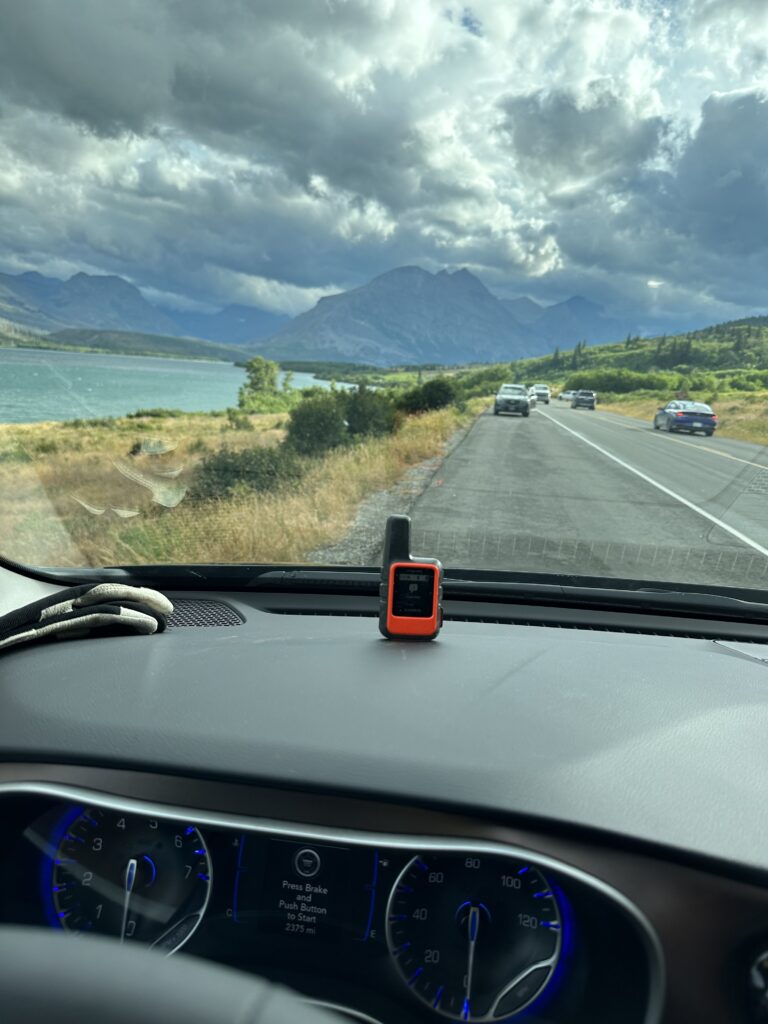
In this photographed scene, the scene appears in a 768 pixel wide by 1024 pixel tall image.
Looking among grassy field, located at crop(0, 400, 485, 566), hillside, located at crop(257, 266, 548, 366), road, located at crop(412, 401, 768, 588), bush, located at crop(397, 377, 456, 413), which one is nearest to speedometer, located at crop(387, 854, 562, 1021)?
road, located at crop(412, 401, 768, 588)

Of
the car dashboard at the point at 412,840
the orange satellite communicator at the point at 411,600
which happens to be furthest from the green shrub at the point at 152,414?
the car dashboard at the point at 412,840

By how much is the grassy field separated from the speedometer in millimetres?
2557

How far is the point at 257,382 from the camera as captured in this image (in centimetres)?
858

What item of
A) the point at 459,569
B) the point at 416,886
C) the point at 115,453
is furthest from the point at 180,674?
the point at 115,453

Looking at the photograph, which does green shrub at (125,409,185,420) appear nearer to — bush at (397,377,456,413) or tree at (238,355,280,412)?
tree at (238,355,280,412)

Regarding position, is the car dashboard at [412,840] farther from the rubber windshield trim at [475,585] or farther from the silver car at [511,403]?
the silver car at [511,403]

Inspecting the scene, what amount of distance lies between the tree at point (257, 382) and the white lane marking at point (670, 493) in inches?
163

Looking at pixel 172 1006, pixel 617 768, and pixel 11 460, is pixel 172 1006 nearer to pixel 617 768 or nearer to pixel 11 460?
pixel 617 768

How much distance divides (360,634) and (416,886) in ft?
3.84

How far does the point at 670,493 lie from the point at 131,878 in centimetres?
685

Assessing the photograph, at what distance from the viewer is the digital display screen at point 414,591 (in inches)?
115

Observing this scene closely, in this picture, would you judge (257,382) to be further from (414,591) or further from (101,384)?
(414,591)

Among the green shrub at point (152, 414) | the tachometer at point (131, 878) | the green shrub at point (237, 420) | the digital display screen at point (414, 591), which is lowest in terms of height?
the tachometer at point (131, 878)

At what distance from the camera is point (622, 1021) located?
1832 mm
